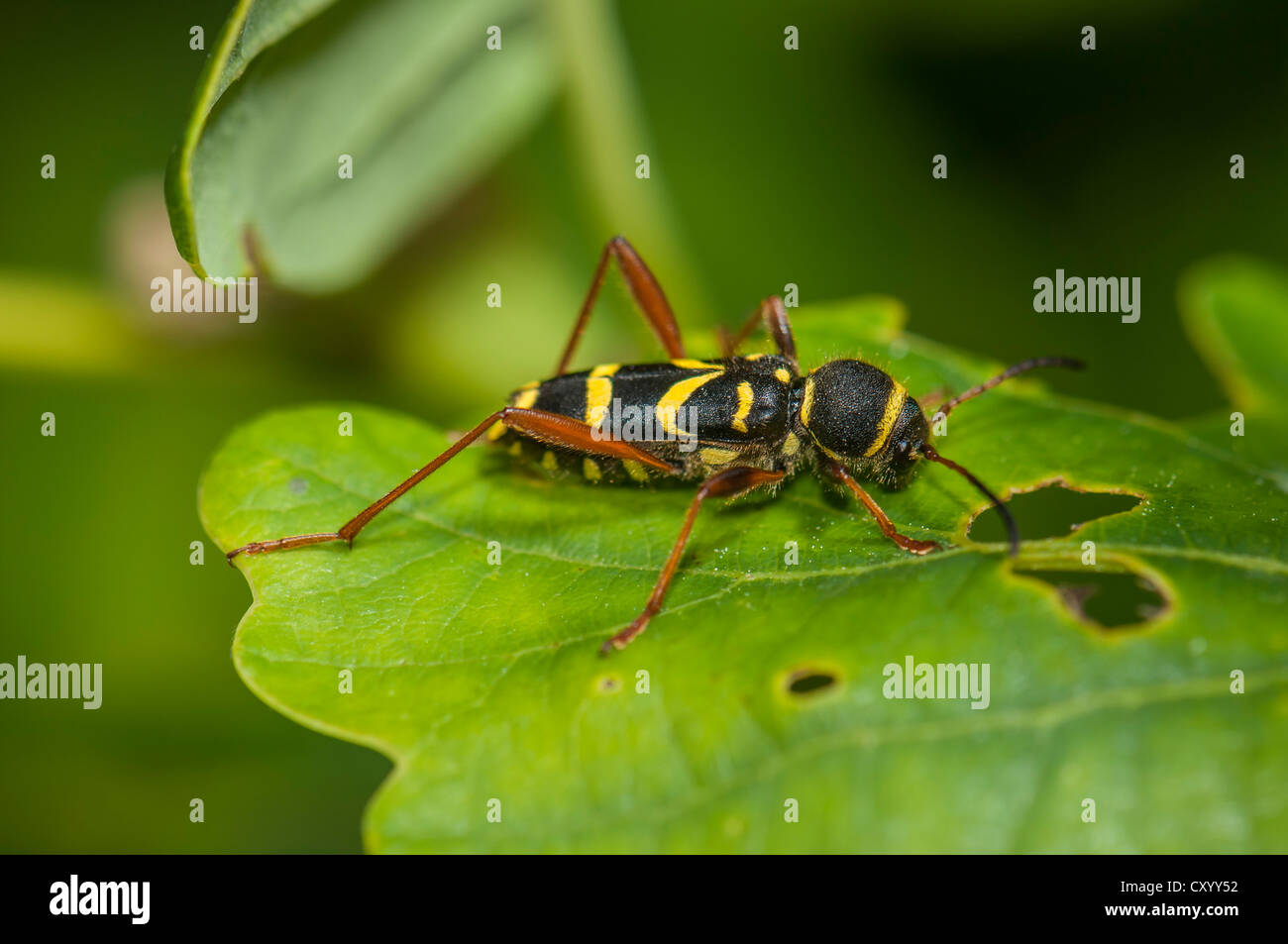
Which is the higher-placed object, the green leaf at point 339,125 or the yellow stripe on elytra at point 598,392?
the green leaf at point 339,125

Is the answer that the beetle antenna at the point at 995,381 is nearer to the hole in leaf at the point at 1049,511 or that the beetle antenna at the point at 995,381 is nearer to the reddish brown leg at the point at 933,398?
the reddish brown leg at the point at 933,398

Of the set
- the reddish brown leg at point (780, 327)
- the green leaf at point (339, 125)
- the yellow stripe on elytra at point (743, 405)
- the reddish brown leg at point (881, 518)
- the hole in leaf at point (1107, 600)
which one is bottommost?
the hole in leaf at point (1107, 600)

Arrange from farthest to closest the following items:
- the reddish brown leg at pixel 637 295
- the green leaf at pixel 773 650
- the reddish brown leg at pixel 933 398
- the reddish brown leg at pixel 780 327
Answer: the reddish brown leg at pixel 637 295, the reddish brown leg at pixel 780 327, the reddish brown leg at pixel 933 398, the green leaf at pixel 773 650

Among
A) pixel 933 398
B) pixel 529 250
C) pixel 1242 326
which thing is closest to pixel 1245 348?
pixel 1242 326

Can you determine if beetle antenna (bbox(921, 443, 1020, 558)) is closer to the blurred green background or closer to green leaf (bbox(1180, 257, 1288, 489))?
green leaf (bbox(1180, 257, 1288, 489))

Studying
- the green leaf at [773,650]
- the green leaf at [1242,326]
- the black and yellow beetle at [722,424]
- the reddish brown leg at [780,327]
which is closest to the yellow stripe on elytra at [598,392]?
the black and yellow beetle at [722,424]

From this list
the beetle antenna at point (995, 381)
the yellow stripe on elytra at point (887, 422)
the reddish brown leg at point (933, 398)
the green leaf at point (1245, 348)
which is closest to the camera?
the green leaf at point (1245, 348)
